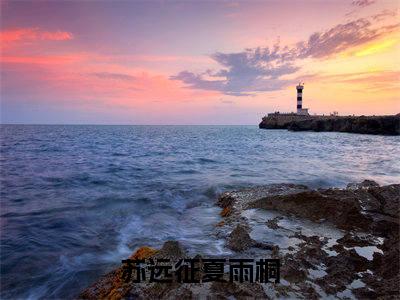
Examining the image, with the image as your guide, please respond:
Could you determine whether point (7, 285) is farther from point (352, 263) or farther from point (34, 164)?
point (34, 164)

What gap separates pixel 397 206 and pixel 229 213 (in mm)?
4519

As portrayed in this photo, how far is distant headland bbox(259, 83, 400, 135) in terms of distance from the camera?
62.4 m

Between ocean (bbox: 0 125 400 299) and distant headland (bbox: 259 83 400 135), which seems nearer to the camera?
ocean (bbox: 0 125 400 299)

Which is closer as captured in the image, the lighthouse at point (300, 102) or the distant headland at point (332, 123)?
the distant headland at point (332, 123)

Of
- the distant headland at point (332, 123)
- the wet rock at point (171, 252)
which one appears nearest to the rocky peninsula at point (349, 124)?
the distant headland at point (332, 123)

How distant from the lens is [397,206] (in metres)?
7.80

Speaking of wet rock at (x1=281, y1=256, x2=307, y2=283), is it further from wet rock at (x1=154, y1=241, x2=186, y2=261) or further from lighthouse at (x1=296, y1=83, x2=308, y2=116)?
lighthouse at (x1=296, y1=83, x2=308, y2=116)

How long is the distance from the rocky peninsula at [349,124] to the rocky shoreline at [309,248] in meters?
62.1

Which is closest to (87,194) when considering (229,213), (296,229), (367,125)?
(229,213)

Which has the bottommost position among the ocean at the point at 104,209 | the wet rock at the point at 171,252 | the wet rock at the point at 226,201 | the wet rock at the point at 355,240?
the ocean at the point at 104,209

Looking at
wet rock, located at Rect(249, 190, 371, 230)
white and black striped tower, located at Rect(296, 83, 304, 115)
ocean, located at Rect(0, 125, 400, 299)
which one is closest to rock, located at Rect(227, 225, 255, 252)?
ocean, located at Rect(0, 125, 400, 299)

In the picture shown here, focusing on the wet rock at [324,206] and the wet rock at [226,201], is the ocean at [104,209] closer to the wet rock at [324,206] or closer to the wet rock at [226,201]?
the wet rock at [226,201]

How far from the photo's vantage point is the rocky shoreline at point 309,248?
471cm

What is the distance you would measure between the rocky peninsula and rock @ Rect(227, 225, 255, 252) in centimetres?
6509
